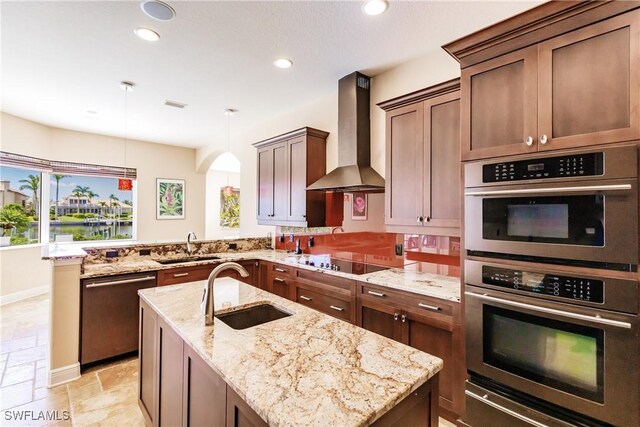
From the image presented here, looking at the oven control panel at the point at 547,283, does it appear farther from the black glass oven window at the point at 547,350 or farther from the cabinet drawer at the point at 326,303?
the cabinet drawer at the point at 326,303

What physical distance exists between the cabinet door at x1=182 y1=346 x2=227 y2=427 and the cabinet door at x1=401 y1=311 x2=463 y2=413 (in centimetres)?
147

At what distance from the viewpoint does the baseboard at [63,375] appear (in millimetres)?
2559

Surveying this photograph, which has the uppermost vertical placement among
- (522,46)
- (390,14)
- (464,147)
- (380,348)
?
(390,14)

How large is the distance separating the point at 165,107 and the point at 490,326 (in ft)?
15.1

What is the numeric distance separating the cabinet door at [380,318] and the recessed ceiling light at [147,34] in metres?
2.80

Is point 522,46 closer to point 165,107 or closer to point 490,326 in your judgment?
point 490,326

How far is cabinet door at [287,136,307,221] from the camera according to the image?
3578 millimetres

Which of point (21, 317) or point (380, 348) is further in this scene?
point (21, 317)

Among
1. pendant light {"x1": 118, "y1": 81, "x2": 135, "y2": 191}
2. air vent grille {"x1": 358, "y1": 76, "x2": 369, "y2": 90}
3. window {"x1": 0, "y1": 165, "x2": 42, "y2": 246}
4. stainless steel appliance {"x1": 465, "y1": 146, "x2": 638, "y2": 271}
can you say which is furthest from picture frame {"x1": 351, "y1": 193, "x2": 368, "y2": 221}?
window {"x1": 0, "y1": 165, "x2": 42, "y2": 246}

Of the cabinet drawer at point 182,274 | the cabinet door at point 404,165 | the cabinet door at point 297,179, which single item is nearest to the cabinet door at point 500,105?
the cabinet door at point 404,165

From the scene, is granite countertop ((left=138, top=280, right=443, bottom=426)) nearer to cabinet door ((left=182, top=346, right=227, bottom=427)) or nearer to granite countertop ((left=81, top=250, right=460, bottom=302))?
cabinet door ((left=182, top=346, right=227, bottom=427))

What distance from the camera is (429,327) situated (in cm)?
211

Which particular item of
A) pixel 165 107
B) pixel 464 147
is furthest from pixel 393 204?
pixel 165 107

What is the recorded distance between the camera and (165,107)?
14.0ft
